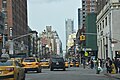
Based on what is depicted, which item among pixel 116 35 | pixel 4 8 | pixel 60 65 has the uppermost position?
pixel 4 8

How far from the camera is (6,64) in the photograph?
794 inches

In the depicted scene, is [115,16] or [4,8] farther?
[4,8]

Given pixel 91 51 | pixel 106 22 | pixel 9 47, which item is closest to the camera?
pixel 106 22

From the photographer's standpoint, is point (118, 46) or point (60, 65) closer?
point (60, 65)

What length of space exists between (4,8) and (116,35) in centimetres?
5247

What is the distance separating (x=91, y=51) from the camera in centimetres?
11750

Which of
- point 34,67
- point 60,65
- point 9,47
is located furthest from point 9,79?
point 9,47

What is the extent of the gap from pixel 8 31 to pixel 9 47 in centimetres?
1181

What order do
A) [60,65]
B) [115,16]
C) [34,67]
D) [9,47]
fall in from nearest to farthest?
1. [34,67]
2. [60,65]
3. [115,16]
4. [9,47]

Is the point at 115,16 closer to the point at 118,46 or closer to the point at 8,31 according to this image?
the point at 118,46

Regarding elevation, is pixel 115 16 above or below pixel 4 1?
below

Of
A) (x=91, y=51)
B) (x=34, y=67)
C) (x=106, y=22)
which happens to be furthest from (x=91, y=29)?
(x=34, y=67)

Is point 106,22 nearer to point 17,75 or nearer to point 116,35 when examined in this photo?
point 116,35

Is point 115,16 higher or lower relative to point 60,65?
higher
